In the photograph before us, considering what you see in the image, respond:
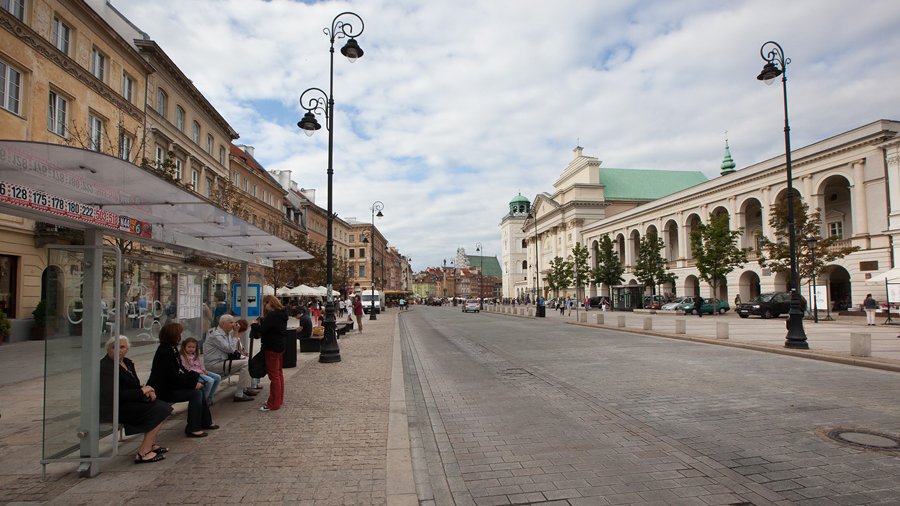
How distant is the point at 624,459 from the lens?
5258 millimetres

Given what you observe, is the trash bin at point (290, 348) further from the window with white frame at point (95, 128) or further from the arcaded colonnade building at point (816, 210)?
the arcaded colonnade building at point (816, 210)

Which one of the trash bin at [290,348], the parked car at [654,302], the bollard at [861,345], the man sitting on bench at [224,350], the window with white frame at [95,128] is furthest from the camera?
the parked car at [654,302]

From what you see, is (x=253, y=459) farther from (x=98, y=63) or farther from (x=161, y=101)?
(x=161, y=101)

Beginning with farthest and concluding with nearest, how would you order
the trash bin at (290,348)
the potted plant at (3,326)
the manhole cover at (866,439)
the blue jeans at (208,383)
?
the potted plant at (3,326) < the trash bin at (290,348) < the blue jeans at (208,383) < the manhole cover at (866,439)

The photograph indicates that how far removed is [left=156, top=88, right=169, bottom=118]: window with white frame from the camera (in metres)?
28.9

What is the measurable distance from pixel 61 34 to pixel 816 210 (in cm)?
4812

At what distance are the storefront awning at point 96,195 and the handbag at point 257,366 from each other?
1.94 m

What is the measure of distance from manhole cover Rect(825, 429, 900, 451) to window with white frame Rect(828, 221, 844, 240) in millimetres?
44713

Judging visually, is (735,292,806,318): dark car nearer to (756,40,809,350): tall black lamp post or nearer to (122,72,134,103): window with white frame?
(756,40,809,350): tall black lamp post

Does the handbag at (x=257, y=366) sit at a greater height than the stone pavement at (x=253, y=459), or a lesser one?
greater

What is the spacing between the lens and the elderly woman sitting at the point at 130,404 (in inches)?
200

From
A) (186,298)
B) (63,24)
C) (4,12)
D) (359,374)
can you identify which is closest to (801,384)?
(359,374)

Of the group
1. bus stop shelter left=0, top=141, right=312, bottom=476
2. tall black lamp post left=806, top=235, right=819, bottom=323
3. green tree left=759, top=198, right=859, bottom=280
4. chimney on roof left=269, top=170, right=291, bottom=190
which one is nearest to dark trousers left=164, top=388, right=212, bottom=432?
bus stop shelter left=0, top=141, right=312, bottom=476

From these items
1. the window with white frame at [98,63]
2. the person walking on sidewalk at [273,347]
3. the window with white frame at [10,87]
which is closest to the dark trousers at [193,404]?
the person walking on sidewalk at [273,347]
